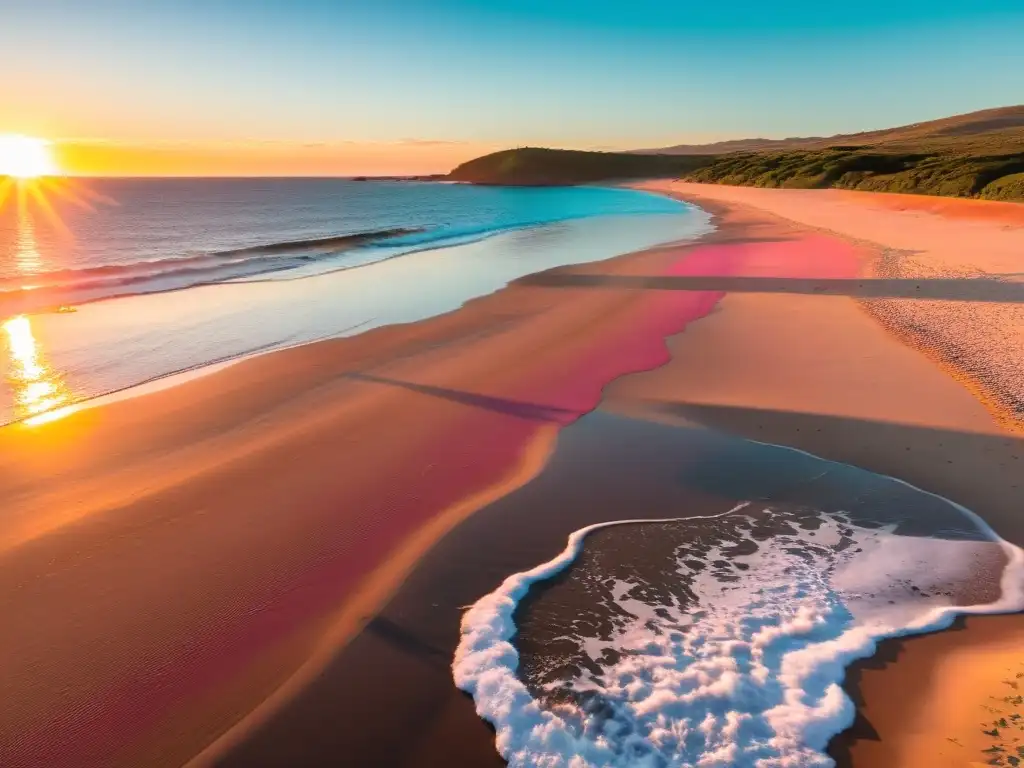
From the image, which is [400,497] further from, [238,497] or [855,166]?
[855,166]

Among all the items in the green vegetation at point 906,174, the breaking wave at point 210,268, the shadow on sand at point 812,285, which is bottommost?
the breaking wave at point 210,268

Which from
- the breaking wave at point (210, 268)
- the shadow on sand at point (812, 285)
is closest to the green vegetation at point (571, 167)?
the breaking wave at point (210, 268)

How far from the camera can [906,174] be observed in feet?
150

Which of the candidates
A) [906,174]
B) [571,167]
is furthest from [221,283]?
[571,167]

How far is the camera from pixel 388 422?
9328mm

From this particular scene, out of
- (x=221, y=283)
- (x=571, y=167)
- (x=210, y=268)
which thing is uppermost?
(x=571, y=167)

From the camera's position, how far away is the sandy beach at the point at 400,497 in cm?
430

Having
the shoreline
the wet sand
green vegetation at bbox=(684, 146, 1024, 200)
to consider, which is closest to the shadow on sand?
the wet sand

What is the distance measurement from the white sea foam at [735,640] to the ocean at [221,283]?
8.80 metres

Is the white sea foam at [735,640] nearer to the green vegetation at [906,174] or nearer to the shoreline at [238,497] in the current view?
the shoreline at [238,497]

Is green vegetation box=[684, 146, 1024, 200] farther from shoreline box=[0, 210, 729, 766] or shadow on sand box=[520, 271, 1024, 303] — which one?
shoreline box=[0, 210, 729, 766]

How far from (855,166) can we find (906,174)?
12.9 metres

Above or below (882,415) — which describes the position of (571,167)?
above

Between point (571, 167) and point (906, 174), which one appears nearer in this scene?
point (906, 174)
